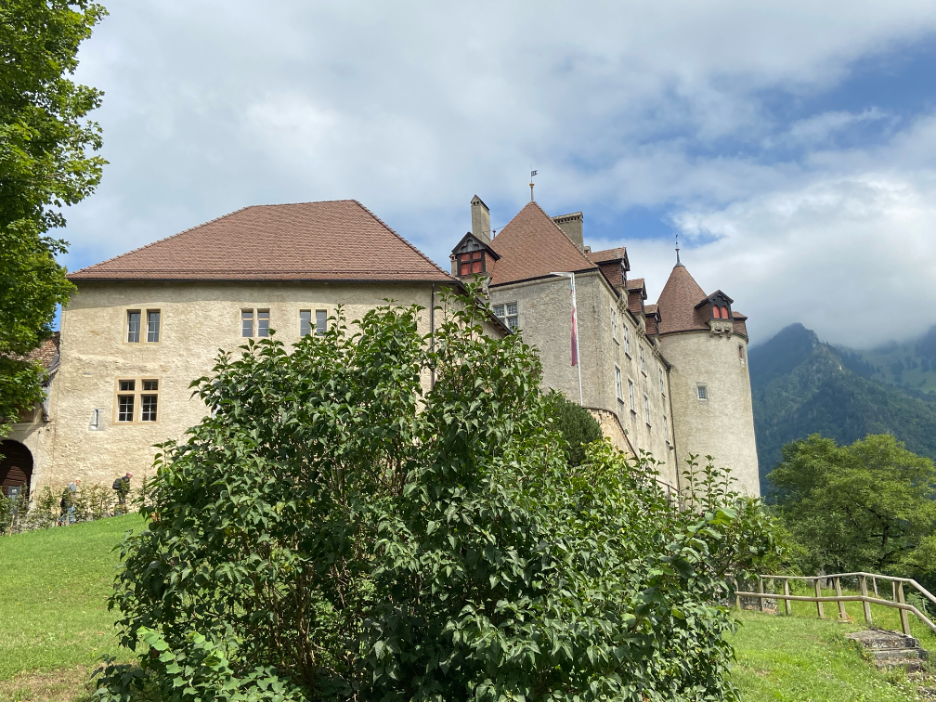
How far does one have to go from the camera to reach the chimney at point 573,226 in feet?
136

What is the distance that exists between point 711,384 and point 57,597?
152 ft

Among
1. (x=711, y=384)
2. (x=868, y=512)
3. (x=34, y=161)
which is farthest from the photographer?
(x=711, y=384)

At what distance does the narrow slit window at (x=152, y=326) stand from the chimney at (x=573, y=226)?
21515 mm

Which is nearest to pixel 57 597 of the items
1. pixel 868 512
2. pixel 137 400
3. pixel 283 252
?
pixel 137 400

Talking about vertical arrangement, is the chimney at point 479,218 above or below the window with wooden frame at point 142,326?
above

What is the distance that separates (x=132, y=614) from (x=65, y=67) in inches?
683

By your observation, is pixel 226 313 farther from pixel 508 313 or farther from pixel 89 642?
pixel 89 642

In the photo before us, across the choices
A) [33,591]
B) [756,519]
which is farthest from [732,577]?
[33,591]

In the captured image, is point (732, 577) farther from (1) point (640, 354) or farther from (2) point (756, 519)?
(1) point (640, 354)

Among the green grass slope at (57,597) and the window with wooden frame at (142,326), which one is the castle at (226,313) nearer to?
the window with wooden frame at (142,326)

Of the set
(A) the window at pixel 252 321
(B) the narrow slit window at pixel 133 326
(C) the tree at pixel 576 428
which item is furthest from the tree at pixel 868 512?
(B) the narrow slit window at pixel 133 326

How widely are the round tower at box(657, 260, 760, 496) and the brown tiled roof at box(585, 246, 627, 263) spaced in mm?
14352

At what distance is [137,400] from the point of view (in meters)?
28.5

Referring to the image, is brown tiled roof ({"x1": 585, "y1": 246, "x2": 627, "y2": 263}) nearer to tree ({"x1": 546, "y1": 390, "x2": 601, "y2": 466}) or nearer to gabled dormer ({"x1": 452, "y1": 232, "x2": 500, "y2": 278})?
gabled dormer ({"x1": 452, "y1": 232, "x2": 500, "y2": 278})
